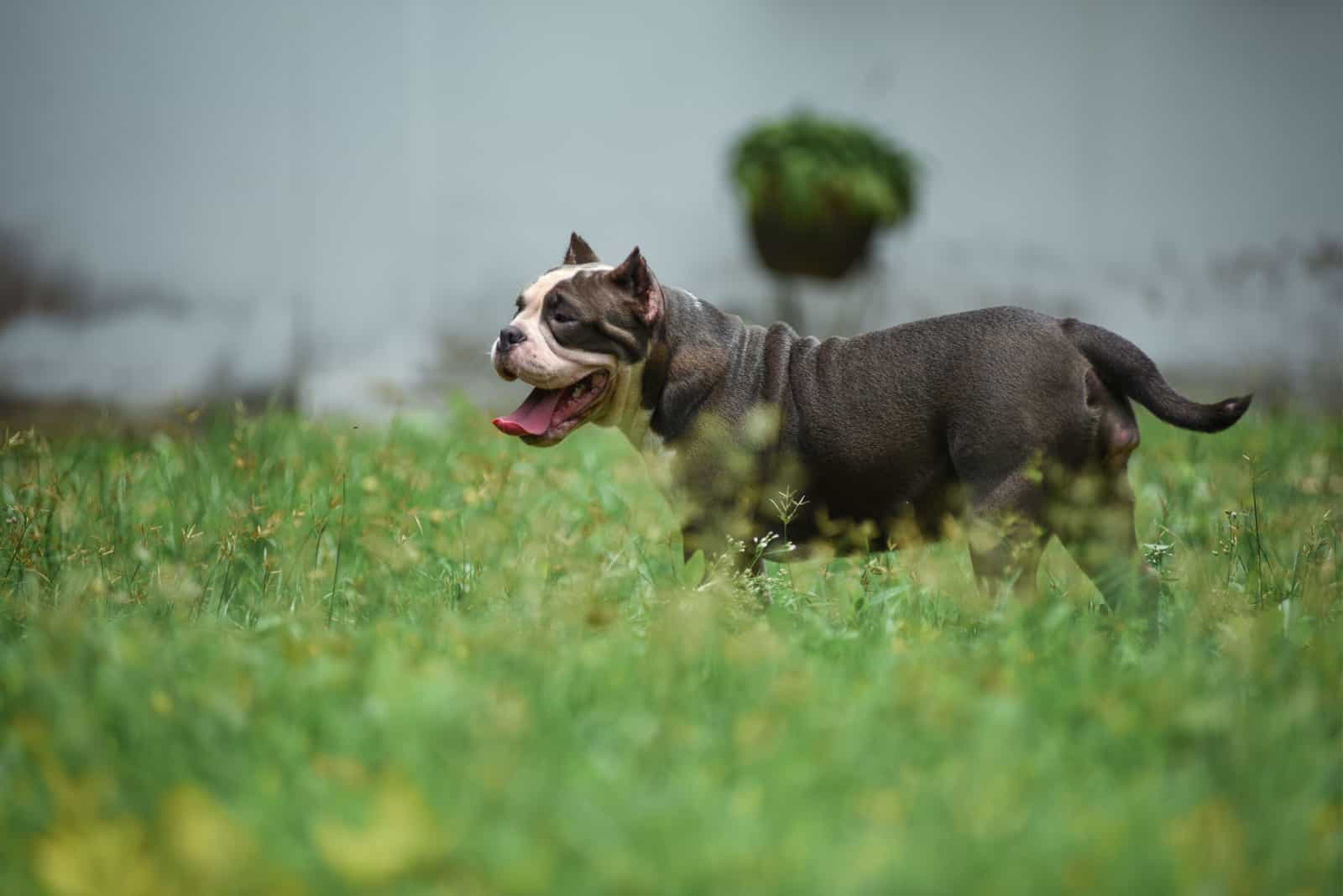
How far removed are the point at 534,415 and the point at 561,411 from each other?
74 millimetres

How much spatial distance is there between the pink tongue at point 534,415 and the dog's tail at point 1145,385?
4.22 ft

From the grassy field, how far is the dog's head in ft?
1.12

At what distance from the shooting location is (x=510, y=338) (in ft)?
10.1

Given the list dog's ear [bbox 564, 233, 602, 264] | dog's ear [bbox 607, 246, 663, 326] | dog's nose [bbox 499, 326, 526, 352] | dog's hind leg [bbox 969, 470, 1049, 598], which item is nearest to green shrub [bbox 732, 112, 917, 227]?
dog's ear [bbox 564, 233, 602, 264]

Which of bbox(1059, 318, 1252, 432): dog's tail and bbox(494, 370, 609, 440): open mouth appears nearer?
bbox(1059, 318, 1252, 432): dog's tail

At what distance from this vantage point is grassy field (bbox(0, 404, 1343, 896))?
1430mm

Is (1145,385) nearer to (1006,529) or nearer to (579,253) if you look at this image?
(1006,529)

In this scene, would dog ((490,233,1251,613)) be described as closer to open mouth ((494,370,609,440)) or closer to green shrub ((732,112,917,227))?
open mouth ((494,370,609,440))

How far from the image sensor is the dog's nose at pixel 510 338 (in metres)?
3.09

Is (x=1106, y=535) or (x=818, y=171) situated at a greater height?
(x=818, y=171)

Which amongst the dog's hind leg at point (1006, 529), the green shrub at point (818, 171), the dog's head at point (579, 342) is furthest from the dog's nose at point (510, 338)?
the green shrub at point (818, 171)

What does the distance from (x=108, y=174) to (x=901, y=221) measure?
4.83 metres

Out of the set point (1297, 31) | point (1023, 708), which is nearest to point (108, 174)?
point (1023, 708)

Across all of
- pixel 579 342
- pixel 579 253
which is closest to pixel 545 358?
pixel 579 342
